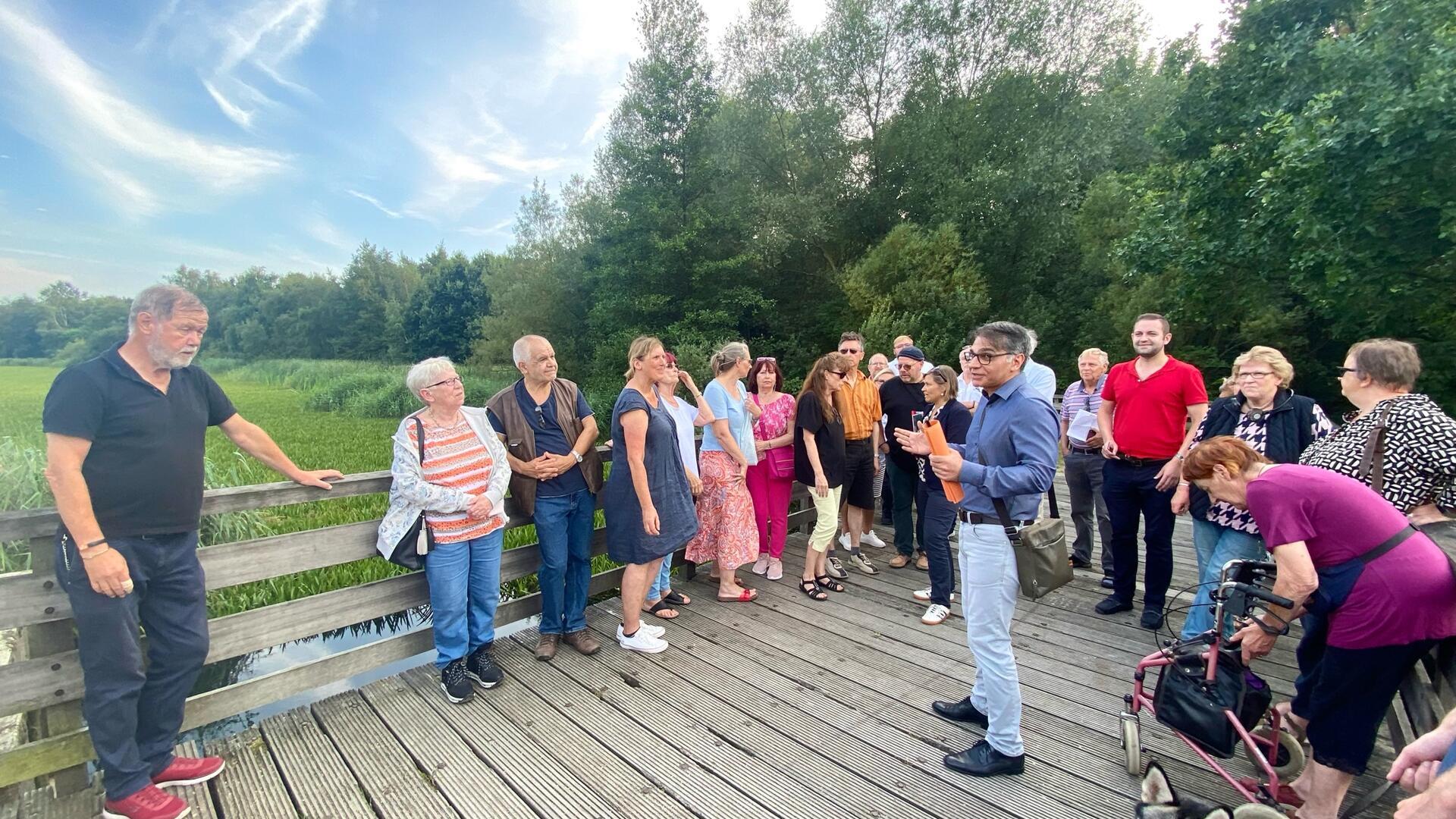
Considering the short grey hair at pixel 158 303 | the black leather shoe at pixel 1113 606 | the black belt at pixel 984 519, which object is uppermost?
the short grey hair at pixel 158 303

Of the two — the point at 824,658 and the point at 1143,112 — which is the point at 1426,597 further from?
the point at 1143,112

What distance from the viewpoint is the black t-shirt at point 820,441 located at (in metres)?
4.52

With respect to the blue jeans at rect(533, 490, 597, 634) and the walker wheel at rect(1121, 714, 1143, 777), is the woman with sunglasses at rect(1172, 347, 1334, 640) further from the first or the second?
the blue jeans at rect(533, 490, 597, 634)

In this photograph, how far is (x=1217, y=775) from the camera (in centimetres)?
261

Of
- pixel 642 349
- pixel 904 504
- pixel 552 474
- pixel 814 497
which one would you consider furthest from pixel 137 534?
pixel 904 504

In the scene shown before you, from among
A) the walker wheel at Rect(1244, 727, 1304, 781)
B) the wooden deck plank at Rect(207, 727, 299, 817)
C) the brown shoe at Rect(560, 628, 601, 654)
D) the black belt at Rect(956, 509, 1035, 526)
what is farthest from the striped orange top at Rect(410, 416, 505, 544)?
the walker wheel at Rect(1244, 727, 1304, 781)

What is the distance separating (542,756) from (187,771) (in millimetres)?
1336

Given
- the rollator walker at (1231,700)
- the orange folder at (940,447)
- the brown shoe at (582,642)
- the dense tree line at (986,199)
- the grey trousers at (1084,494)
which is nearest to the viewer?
the rollator walker at (1231,700)

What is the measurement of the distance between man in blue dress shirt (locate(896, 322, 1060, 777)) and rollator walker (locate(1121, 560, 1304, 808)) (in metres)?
0.56

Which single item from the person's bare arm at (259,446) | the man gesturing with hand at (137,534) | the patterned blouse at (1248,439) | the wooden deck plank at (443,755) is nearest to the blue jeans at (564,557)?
the wooden deck plank at (443,755)

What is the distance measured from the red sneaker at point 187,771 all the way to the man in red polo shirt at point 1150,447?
491 cm

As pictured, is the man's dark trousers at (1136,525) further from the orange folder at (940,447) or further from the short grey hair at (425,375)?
the short grey hair at (425,375)

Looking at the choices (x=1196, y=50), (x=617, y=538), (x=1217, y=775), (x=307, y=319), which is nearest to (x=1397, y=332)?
(x=1196, y=50)

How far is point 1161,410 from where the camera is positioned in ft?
12.9
